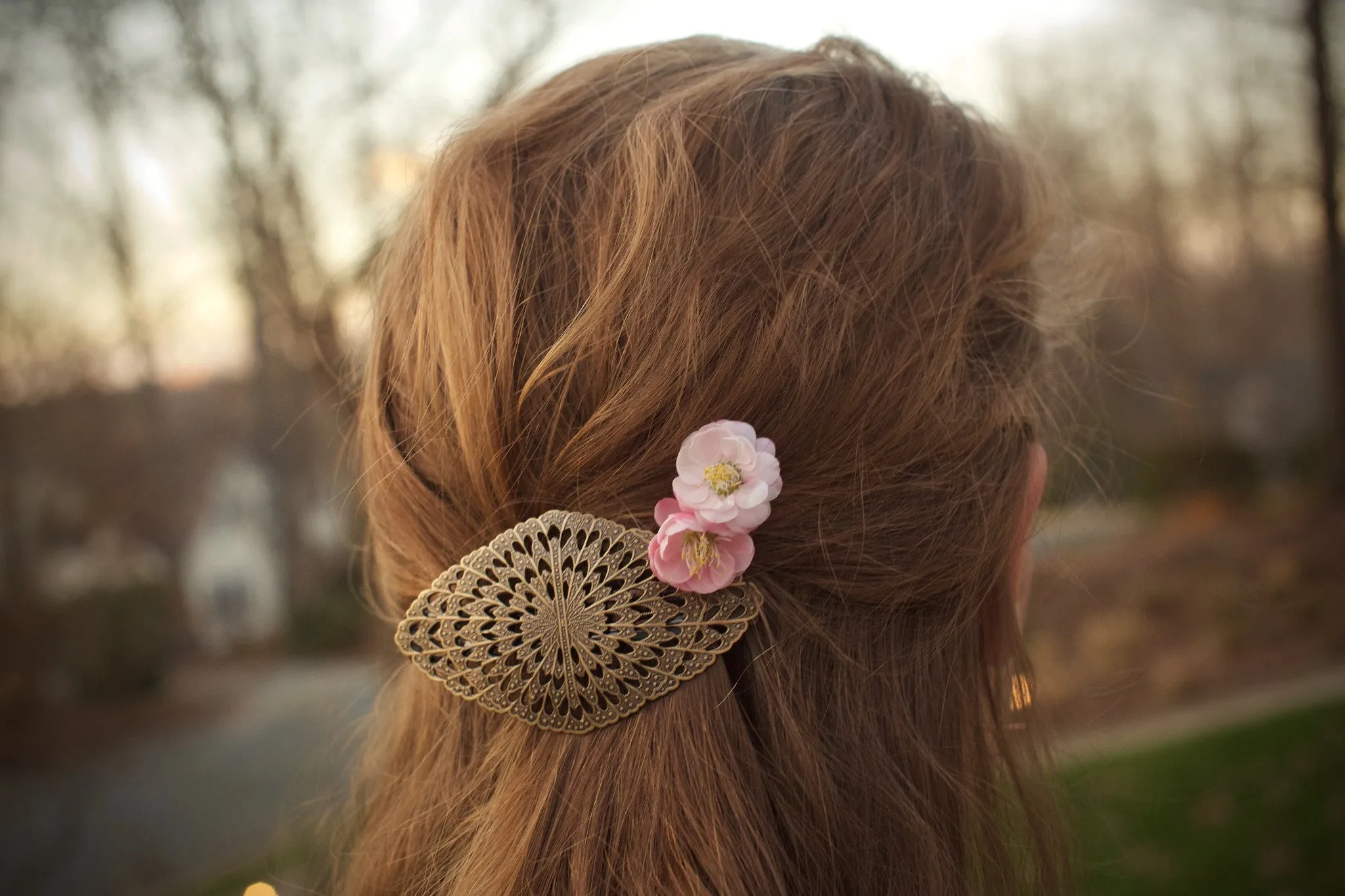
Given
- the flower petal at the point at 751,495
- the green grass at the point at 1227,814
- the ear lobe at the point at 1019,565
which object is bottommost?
the green grass at the point at 1227,814

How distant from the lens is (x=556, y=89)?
47.9 inches

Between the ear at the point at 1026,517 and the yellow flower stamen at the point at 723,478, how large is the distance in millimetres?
425

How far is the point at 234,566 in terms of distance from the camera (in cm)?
748

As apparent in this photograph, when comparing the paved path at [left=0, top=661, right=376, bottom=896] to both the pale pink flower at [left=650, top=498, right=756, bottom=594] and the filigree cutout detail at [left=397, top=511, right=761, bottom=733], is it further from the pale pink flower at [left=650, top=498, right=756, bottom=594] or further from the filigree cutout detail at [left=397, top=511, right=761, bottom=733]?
the pale pink flower at [left=650, top=498, right=756, bottom=594]

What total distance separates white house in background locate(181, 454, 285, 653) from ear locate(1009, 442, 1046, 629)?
272 inches

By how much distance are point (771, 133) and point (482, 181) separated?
14.2 inches

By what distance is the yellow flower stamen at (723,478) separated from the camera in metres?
0.92

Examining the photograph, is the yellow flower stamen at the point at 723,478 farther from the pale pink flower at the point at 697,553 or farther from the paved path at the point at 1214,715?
the paved path at the point at 1214,715

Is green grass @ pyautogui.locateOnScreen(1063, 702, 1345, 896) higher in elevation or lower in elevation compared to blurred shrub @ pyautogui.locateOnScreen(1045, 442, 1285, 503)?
higher

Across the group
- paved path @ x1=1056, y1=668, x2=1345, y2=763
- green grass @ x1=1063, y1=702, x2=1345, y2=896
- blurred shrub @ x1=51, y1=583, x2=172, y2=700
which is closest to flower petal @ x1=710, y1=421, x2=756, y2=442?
Answer: green grass @ x1=1063, y1=702, x2=1345, y2=896

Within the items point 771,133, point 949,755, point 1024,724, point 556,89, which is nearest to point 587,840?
point 949,755

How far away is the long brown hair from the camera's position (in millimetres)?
986

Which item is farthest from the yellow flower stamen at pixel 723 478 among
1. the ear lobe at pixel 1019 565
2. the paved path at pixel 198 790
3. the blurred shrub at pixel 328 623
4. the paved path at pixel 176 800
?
the blurred shrub at pixel 328 623

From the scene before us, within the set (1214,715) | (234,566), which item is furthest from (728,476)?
(234,566)
